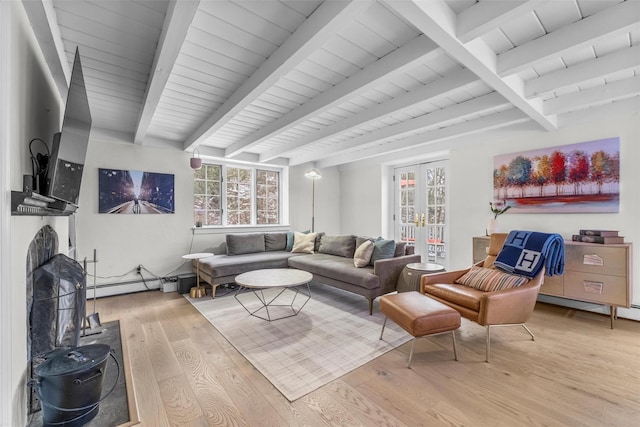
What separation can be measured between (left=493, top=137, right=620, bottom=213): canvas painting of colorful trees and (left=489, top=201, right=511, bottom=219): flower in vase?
0.06 meters

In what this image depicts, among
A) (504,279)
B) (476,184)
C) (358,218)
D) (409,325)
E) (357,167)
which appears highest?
(357,167)

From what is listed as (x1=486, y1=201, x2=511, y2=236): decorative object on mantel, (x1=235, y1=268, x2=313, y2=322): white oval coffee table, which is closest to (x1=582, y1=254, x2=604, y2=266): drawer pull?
(x1=486, y1=201, x2=511, y2=236): decorative object on mantel

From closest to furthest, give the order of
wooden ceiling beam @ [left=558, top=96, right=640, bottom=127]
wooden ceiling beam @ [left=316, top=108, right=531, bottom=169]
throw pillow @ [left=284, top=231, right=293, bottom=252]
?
wooden ceiling beam @ [left=558, top=96, right=640, bottom=127] → wooden ceiling beam @ [left=316, top=108, right=531, bottom=169] → throw pillow @ [left=284, top=231, right=293, bottom=252]

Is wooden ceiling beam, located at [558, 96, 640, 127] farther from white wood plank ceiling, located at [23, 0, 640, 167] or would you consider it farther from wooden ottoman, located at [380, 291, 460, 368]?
wooden ottoman, located at [380, 291, 460, 368]

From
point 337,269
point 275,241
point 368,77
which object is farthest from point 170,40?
point 275,241

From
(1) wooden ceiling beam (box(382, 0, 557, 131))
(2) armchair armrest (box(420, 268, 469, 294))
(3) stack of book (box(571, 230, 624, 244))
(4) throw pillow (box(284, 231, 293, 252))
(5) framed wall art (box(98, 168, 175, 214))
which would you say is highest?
(1) wooden ceiling beam (box(382, 0, 557, 131))

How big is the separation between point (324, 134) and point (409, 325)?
2.68 m

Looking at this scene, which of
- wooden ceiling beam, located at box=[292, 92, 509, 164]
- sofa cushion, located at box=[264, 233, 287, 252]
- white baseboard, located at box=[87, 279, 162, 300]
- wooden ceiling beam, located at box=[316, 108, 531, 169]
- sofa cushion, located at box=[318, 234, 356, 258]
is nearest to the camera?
wooden ceiling beam, located at box=[292, 92, 509, 164]

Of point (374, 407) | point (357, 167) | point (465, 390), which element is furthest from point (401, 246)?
point (357, 167)

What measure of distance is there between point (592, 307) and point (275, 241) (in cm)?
441

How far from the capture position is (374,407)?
5.53 ft

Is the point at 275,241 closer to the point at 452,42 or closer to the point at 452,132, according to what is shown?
the point at 452,132

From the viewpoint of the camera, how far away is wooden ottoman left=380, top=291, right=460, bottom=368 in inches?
82.8

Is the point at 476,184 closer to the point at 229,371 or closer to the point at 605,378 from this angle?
the point at 605,378
